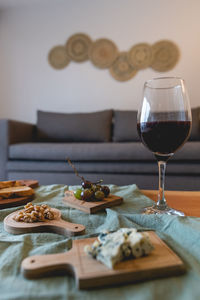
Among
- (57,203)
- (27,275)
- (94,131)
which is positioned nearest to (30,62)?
(94,131)

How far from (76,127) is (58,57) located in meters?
1.22

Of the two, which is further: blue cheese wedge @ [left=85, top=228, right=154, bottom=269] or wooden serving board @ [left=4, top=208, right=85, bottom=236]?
wooden serving board @ [left=4, top=208, right=85, bottom=236]

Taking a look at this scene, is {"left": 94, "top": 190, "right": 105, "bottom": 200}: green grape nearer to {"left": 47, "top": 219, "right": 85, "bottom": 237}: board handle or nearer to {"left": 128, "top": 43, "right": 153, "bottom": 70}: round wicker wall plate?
{"left": 47, "top": 219, "right": 85, "bottom": 237}: board handle

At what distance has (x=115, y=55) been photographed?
9.89ft

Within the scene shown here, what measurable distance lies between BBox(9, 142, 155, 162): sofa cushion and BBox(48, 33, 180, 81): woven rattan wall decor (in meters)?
1.48

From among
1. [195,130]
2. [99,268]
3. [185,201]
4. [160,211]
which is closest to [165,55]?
[195,130]

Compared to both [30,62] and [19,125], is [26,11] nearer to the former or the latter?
[30,62]

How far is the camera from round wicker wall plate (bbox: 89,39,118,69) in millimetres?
3021

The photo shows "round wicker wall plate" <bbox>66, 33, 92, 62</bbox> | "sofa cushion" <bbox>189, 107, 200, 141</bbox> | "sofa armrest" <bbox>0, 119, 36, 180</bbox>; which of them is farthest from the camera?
"round wicker wall plate" <bbox>66, 33, 92, 62</bbox>

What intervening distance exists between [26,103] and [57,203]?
297 cm

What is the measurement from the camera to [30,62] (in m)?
3.27

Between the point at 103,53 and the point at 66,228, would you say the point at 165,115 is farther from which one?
the point at 103,53

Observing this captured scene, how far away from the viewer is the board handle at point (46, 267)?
0.88 feet

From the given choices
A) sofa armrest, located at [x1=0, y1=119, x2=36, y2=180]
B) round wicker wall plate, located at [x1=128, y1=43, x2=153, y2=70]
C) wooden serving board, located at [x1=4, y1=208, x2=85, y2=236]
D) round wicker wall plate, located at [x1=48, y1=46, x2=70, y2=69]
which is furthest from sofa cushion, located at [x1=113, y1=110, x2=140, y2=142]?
wooden serving board, located at [x1=4, y1=208, x2=85, y2=236]
